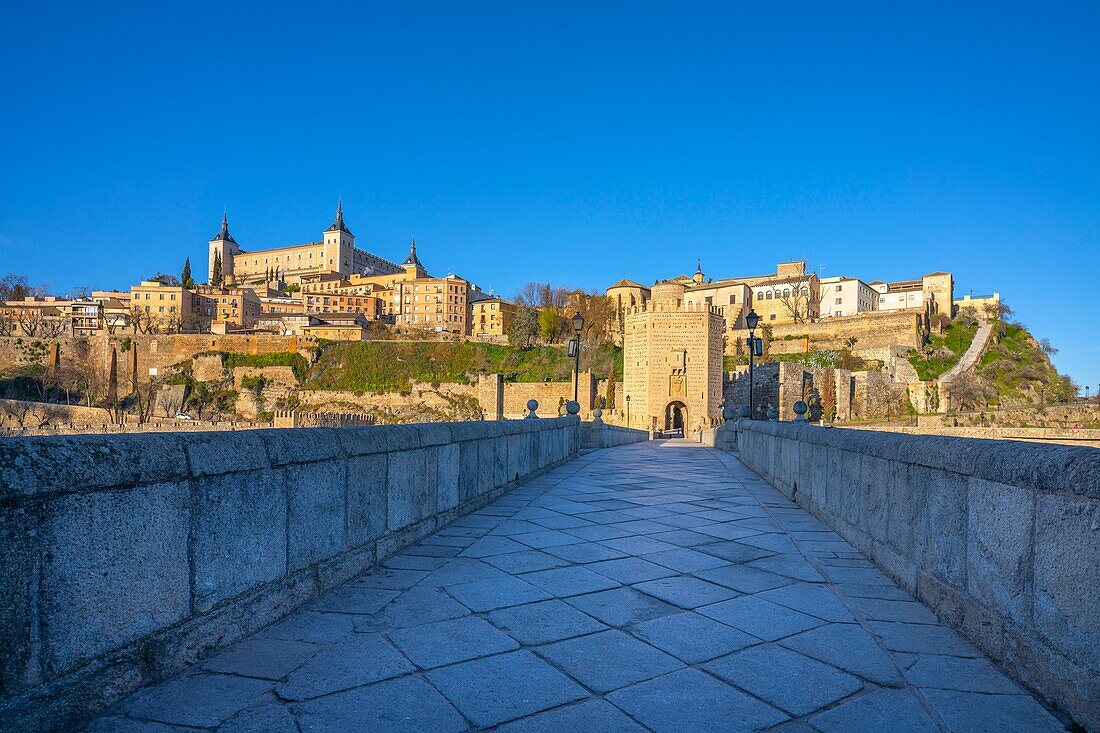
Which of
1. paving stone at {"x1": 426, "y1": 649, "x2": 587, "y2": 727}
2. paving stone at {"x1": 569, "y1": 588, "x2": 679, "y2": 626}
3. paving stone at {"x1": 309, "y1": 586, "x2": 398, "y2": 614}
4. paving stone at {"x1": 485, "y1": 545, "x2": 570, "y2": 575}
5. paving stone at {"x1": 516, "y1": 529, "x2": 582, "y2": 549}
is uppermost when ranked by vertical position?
paving stone at {"x1": 426, "y1": 649, "x2": 587, "y2": 727}

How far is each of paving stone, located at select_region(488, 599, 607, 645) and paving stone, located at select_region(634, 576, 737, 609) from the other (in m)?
0.55

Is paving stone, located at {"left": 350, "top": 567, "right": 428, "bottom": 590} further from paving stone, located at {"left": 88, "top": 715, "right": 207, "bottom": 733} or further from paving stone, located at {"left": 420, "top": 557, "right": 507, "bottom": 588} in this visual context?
paving stone, located at {"left": 88, "top": 715, "right": 207, "bottom": 733}

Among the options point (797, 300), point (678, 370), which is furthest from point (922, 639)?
→ point (797, 300)

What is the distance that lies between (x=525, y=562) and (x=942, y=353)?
57841 millimetres

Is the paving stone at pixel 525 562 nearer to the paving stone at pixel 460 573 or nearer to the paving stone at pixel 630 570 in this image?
the paving stone at pixel 460 573

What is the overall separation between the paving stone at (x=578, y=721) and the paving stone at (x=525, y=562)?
72.9 inches

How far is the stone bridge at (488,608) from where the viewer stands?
208 centimetres

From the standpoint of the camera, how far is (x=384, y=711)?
2.17 metres

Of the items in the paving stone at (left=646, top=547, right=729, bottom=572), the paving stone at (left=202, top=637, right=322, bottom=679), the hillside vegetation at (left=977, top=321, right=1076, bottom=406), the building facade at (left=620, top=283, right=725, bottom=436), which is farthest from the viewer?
the hillside vegetation at (left=977, top=321, right=1076, bottom=406)

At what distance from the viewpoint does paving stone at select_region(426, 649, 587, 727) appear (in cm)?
219

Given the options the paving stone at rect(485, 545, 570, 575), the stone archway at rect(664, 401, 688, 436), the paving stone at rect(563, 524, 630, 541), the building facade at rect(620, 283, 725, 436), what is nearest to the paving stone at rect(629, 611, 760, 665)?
the paving stone at rect(485, 545, 570, 575)

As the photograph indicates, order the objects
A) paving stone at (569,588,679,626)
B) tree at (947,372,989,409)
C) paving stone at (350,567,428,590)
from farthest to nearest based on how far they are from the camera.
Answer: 1. tree at (947,372,989,409)
2. paving stone at (350,567,428,590)
3. paving stone at (569,588,679,626)

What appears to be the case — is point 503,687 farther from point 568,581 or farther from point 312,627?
point 568,581

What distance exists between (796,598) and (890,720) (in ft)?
4.76
